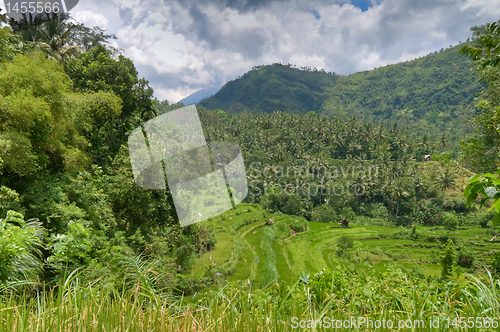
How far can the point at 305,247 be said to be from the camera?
33.1 meters

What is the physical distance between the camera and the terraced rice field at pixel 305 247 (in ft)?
82.0

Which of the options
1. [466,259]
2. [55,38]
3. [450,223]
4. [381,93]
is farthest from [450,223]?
[381,93]

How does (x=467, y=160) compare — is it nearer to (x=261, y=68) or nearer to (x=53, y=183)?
(x=53, y=183)

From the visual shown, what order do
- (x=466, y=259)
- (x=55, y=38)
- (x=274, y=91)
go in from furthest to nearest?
(x=274, y=91) → (x=466, y=259) → (x=55, y=38)

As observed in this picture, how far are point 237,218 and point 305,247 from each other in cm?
1032

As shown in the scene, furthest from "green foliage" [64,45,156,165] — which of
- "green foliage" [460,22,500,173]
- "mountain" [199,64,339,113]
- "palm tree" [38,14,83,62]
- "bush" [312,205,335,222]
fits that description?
"mountain" [199,64,339,113]

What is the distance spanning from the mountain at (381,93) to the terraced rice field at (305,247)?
4791 cm

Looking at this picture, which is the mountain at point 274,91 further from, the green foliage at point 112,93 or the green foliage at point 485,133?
the green foliage at point 485,133

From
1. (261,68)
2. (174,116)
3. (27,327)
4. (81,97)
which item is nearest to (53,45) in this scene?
(81,97)

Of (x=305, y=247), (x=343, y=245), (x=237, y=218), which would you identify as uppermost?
(x=237, y=218)

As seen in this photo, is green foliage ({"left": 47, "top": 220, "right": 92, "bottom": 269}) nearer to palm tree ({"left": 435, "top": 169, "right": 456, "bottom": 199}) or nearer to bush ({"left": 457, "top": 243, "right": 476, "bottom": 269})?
bush ({"left": 457, "top": 243, "right": 476, "bottom": 269})

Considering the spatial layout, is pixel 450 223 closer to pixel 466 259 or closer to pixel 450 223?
pixel 450 223

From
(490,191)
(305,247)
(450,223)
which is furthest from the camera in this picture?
(450,223)

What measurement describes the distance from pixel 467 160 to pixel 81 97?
13584mm
